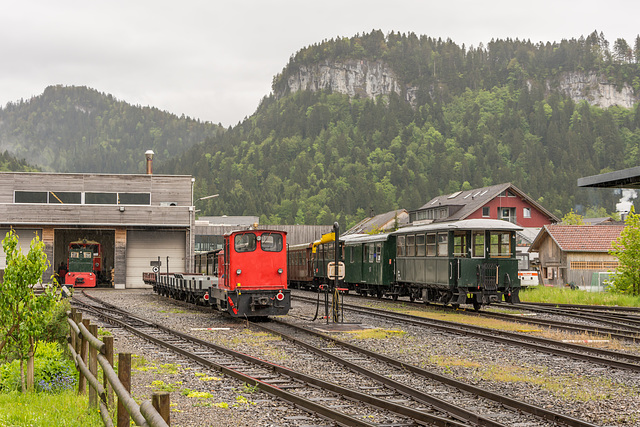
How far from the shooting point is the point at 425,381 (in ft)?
36.6

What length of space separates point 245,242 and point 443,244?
7.92 meters

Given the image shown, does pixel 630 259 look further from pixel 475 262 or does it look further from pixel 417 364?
pixel 417 364

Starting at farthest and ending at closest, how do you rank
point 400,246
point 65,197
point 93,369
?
point 65,197
point 400,246
point 93,369

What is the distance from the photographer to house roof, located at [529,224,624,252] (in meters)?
50.4

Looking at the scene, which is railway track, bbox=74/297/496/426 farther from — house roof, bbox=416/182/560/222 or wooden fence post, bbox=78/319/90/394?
house roof, bbox=416/182/560/222

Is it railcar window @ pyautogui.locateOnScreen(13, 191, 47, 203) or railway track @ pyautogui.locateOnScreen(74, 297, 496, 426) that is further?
railcar window @ pyautogui.locateOnScreen(13, 191, 47, 203)

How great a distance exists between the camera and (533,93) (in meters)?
184

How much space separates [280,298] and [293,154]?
5935 inches

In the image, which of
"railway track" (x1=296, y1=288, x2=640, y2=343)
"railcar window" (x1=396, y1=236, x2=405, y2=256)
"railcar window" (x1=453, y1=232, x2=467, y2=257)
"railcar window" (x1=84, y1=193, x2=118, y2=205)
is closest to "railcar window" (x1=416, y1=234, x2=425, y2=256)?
"railcar window" (x1=396, y1=236, x2=405, y2=256)

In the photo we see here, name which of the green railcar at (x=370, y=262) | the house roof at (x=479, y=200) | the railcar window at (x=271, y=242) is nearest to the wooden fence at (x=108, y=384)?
the railcar window at (x=271, y=242)

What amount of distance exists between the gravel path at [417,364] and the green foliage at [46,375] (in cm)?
111

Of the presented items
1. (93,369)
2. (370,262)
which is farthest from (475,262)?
(93,369)

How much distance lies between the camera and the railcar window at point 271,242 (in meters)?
21.5

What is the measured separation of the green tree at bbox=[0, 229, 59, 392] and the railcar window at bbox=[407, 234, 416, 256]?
63.7 feet
